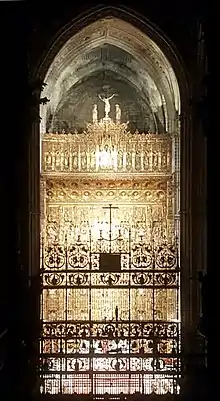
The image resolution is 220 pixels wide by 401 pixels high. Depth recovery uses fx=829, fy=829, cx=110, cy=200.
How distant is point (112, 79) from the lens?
2478cm

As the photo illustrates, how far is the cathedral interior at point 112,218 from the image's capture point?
1391 cm

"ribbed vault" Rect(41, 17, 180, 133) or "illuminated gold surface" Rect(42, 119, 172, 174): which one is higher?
"ribbed vault" Rect(41, 17, 180, 133)

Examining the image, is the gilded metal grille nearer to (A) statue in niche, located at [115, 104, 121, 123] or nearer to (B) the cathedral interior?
(B) the cathedral interior

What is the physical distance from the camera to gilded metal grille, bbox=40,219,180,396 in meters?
13.7

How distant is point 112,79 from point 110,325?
11.3m

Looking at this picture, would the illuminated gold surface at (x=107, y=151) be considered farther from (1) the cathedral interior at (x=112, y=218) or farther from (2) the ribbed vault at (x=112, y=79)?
(2) the ribbed vault at (x=112, y=79)

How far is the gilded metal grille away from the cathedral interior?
5 centimetres

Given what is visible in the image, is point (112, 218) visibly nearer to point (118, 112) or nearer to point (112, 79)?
point (118, 112)

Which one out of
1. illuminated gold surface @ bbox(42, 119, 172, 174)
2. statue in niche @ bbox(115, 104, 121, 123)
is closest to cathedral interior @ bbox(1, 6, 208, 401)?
illuminated gold surface @ bbox(42, 119, 172, 174)
